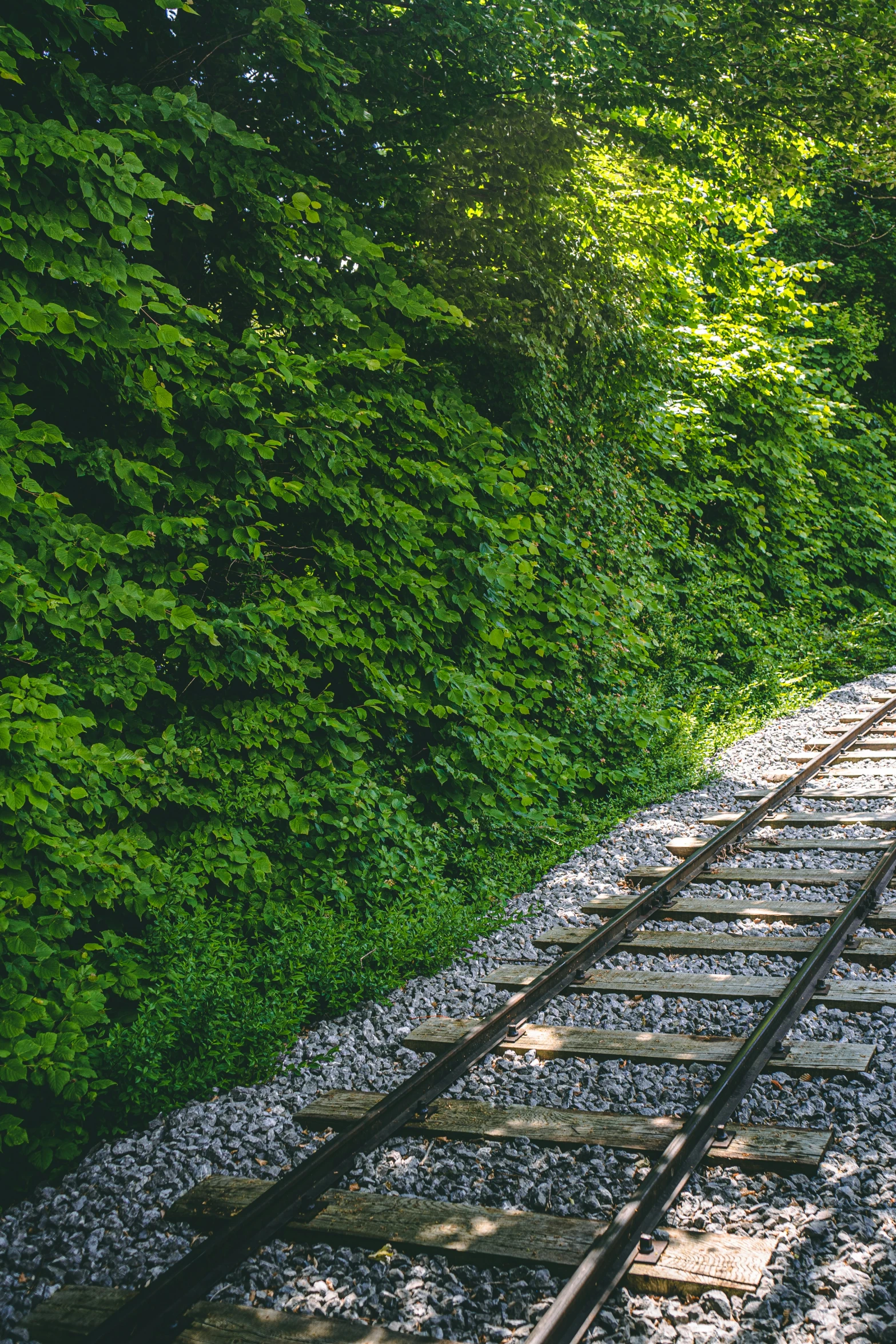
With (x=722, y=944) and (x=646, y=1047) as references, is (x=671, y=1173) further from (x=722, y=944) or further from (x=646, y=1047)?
(x=722, y=944)

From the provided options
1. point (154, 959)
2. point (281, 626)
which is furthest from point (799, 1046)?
point (281, 626)

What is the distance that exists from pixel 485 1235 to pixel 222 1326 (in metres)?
0.89

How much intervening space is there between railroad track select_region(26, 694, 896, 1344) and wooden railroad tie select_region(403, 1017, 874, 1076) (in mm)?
10

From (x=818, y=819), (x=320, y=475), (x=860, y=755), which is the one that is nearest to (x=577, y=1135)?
(x=320, y=475)

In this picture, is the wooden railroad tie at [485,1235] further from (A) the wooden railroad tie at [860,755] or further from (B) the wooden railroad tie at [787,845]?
(A) the wooden railroad tie at [860,755]

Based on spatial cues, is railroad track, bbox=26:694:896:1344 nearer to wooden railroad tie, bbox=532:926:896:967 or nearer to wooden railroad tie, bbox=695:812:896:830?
wooden railroad tie, bbox=532:926:896:967

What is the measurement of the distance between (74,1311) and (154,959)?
2109 mm

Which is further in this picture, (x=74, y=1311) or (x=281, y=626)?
(x=281, y=626)

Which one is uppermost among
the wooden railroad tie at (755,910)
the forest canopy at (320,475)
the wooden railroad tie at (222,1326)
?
the forest canopy at (320,475)

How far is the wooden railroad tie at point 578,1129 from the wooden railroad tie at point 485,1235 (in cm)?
45

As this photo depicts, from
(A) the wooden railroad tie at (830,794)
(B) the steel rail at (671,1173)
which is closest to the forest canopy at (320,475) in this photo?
(A) the wooden railroad tie at (830,794)

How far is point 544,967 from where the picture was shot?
5.69 meters

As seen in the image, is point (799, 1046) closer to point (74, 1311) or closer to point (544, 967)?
point (544, 967)

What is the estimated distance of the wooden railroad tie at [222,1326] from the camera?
2912 millimetres
